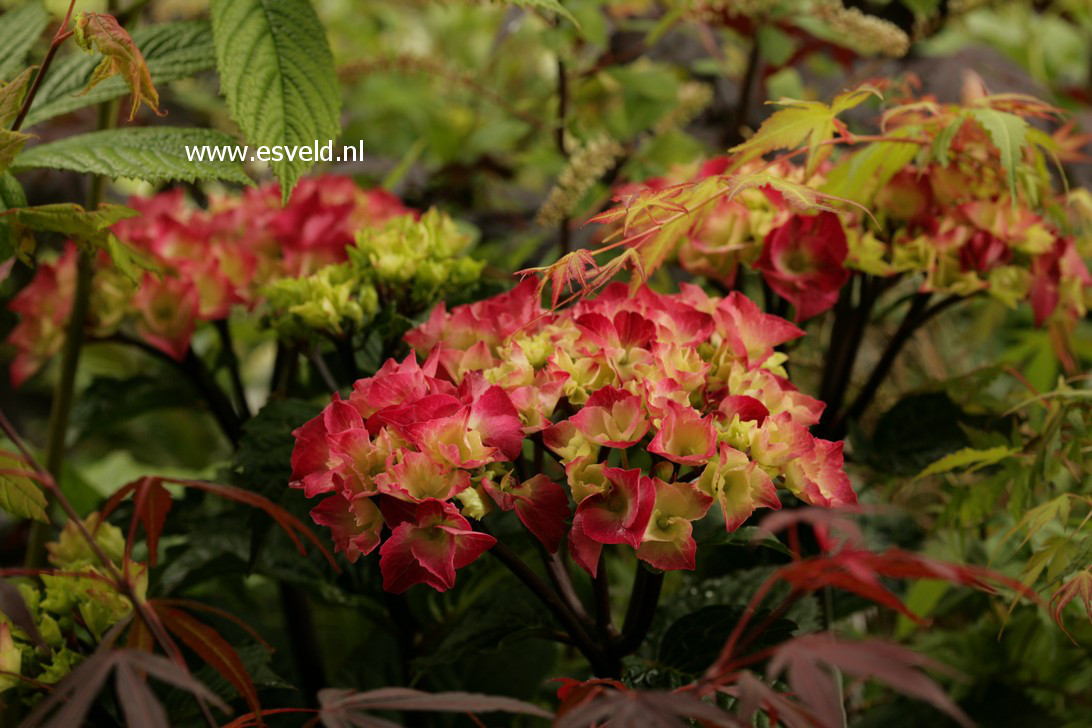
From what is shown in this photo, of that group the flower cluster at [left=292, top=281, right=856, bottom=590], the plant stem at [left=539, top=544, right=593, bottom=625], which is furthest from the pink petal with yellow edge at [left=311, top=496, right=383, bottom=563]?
the plant stem at [left=539, top=544, right=593, bottom=625]

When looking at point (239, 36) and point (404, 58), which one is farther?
point (404, 58)

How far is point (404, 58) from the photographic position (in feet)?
2.94

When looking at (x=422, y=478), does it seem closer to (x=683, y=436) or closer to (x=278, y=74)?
(x=683, y=436)

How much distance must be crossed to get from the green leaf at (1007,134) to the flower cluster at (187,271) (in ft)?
1.27

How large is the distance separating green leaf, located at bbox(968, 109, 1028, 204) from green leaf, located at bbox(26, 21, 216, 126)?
50 centimetres

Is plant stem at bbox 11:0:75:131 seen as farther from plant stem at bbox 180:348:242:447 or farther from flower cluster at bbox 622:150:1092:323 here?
flower cluster at bbox 622:150:1092:323

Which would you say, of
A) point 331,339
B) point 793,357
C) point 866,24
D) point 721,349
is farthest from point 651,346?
point 866,24

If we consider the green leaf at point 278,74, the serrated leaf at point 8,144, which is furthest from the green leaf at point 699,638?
the serrated leaf at point 8,144

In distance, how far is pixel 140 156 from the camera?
0.60 metres

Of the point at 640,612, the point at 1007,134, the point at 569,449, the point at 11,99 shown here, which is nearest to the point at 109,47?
the point at 11,99

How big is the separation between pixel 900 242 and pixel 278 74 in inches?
16.7

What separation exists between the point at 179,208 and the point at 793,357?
21.5 inches

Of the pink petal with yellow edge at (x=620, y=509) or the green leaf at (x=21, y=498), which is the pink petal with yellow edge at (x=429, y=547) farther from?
the green leaf at (x=21, y=498)

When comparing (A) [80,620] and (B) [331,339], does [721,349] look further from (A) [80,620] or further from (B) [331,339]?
(A) [80,620]
